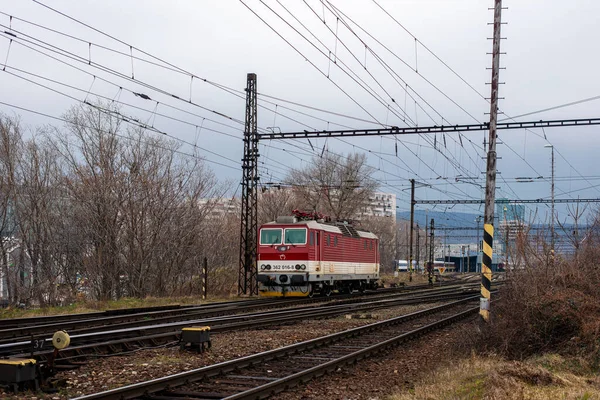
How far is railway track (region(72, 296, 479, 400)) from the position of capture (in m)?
8.51

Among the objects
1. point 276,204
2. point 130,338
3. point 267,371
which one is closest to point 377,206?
point 276,204

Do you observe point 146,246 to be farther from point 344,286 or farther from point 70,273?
point 344,286

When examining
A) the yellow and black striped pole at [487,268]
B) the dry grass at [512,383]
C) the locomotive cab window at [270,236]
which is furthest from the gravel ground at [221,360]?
the locomotive cab window at [270,236]

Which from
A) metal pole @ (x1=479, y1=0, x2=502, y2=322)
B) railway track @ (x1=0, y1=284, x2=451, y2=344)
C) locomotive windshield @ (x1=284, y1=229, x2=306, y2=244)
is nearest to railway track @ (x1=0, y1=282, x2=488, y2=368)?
railway track @ (x1=0, y1=284, x2=451, y2=344)

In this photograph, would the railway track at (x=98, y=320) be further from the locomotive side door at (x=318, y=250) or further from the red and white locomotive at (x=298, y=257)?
the locomotive side door at (x=318, y=250)

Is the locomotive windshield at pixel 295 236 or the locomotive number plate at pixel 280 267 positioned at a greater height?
the locomotive windshield at pixel 295 236

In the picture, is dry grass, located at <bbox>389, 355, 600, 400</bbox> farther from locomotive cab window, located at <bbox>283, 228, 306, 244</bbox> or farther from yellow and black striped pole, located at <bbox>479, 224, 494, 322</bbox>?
locomotive cab window, located at <bbox>283, 228, 306, 244</bbox>

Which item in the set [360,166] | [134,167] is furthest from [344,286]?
[360,166]

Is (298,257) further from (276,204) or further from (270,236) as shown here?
(276,204)

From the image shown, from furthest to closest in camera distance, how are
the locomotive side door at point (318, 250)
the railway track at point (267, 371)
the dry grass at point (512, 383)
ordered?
the locomotive side door at point (318, 250) → the railway track at point (267, 371) → the dry grass at point (512, 383)

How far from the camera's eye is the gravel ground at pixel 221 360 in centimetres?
906

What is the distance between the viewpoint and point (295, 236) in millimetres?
27188

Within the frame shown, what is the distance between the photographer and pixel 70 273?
3325cm

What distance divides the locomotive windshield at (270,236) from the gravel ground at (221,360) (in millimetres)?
12409
